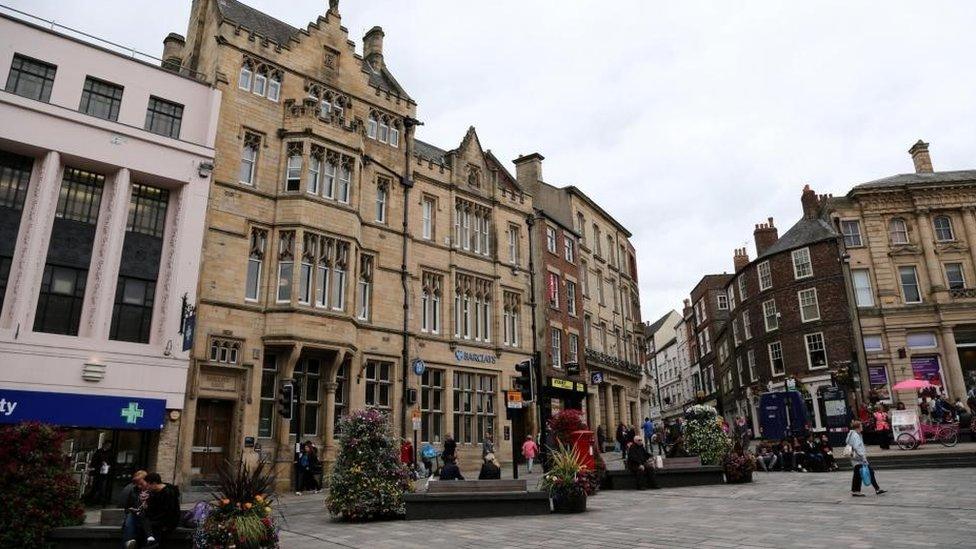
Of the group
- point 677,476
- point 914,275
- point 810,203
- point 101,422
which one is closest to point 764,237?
point 810,203

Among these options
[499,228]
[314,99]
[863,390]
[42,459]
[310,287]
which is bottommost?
[42,459]

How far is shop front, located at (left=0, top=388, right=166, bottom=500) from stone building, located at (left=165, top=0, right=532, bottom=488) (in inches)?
49.3

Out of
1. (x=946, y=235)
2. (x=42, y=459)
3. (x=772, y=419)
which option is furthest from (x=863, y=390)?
(x=42, y=459)

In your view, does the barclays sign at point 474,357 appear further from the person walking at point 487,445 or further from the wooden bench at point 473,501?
the wooden bench at point 473,501

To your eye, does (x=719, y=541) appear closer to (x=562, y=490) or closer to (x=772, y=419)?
(x=562, y=490)

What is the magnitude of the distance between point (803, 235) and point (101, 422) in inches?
1655

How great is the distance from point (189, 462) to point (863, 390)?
3678cm

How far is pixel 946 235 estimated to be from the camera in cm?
4053

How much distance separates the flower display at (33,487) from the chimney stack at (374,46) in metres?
26.7

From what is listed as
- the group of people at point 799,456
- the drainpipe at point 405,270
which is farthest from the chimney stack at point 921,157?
the drainpipe at point 405,270

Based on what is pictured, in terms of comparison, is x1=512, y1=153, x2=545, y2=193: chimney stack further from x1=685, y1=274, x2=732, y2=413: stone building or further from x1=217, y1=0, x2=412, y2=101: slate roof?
x1=685, y1=274, x2=732, y2=413: stone building

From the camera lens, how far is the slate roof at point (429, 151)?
32.2 m

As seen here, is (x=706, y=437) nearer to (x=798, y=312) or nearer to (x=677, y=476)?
(x=677, y=476)

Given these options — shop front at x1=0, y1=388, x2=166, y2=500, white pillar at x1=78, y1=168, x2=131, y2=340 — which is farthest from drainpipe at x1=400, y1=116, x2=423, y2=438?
white pillar at x1=78, y1=168, x2=131, y2=340
